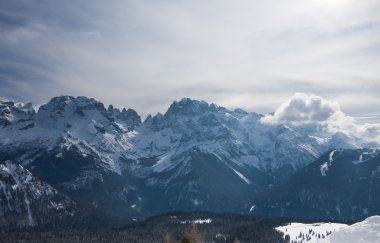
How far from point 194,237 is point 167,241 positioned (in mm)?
9124

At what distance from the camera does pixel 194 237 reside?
5482 inches

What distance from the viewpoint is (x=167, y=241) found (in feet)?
472
